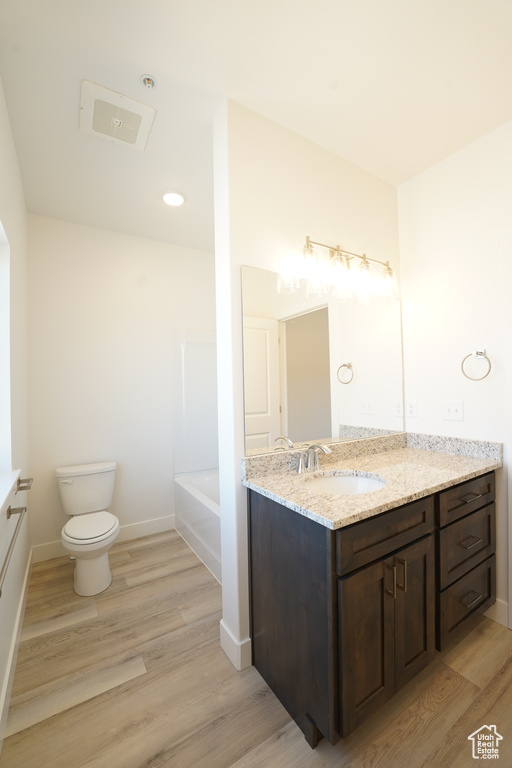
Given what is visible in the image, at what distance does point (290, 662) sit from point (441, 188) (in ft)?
8.62

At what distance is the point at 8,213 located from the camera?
5.16 ft

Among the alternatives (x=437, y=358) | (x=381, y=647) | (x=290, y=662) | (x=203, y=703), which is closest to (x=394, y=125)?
(x=437, y=358)

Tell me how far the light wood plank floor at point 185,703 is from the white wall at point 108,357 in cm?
96

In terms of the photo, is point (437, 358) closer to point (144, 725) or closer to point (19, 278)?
point (144, 725)

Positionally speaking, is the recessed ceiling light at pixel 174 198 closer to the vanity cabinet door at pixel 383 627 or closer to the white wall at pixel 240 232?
the white wall at pixel 240 232

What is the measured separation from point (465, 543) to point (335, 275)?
5.04 ft

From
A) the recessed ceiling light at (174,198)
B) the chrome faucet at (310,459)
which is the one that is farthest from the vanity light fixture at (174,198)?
the chrome faucet at (310,459)

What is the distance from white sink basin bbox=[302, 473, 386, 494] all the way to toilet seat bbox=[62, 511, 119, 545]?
1.38 metres

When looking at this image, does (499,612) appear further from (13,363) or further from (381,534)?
(13,363)

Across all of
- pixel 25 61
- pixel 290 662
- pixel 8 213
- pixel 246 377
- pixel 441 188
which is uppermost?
pixel 25 61

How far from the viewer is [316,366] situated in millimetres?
1939

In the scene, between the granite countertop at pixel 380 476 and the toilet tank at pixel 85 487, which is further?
the toilet tank at pixel 85 487

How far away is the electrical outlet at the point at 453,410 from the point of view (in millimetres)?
1904

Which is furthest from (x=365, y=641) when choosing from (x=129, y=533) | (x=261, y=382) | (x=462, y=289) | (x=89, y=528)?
(x=129, y=533)
